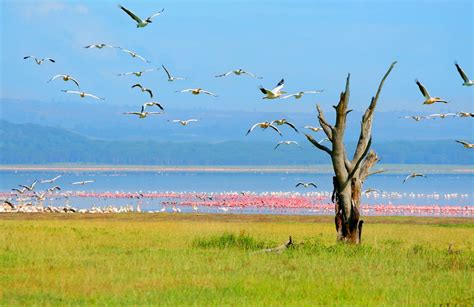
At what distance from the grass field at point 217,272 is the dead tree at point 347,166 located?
1289 millimetres

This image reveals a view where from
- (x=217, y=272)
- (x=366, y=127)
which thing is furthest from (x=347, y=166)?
(x=217, y=272)

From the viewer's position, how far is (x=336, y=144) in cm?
2770

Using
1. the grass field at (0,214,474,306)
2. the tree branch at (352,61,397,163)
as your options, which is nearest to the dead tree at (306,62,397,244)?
the tree branch at (352,61,397,163)

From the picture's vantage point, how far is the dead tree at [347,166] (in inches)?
1088

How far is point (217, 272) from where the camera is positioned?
74.0 feet

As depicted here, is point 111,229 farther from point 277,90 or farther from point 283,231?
point 277,90

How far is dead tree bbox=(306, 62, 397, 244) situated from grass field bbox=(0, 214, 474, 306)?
4.23ft

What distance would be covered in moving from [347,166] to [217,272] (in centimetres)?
676

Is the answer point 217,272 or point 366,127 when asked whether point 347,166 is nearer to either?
point 366,127

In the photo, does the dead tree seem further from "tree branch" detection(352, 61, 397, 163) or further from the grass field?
the grass field

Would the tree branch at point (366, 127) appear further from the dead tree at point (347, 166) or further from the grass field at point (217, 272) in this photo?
the grass field at point (217, 272)

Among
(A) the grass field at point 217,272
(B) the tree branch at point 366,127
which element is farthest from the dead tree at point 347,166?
(A) the grass field at point 217,272

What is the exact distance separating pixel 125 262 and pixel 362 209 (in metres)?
47.1

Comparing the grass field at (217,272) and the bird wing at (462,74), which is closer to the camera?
the grass field at (217,272)
